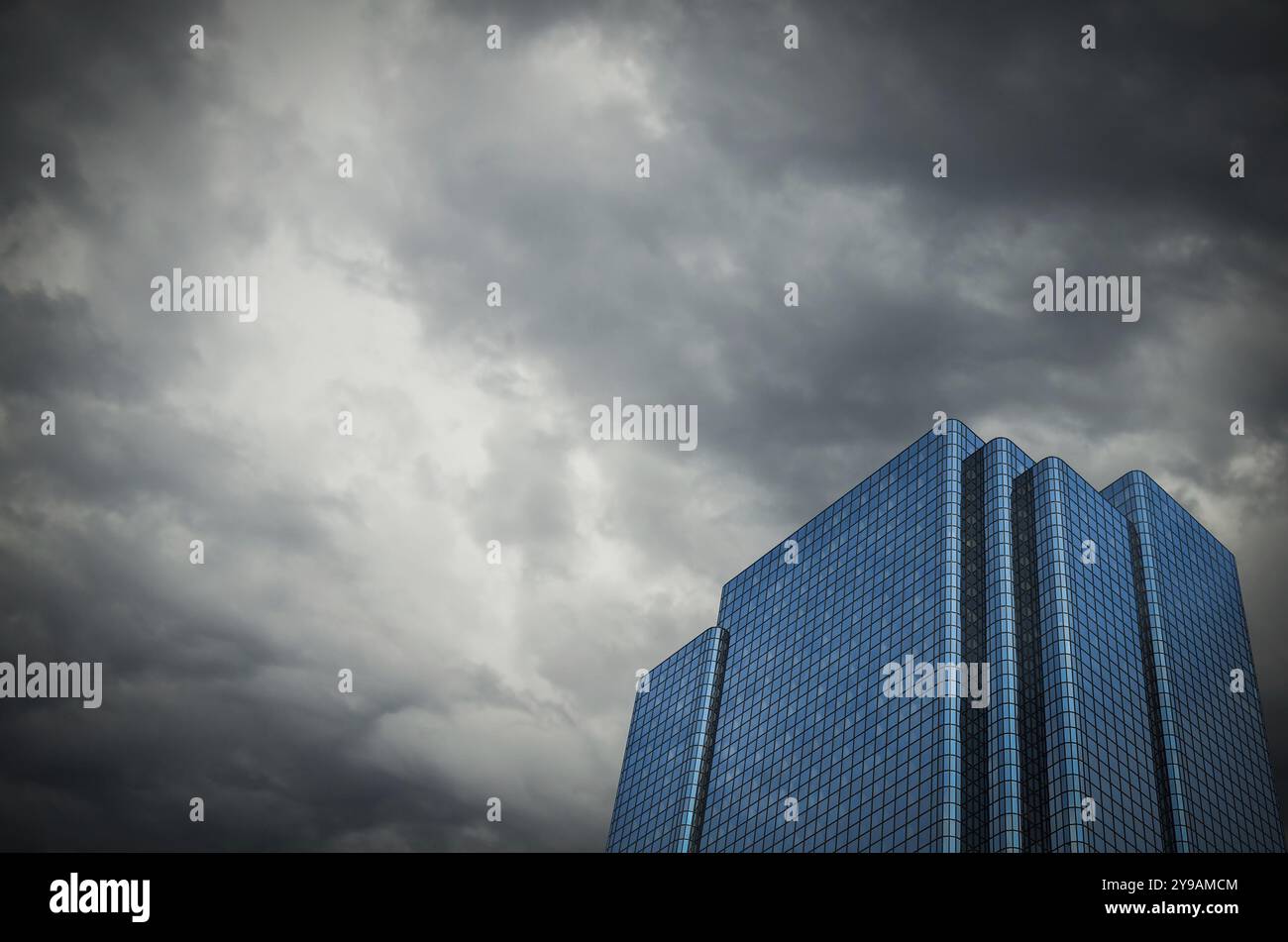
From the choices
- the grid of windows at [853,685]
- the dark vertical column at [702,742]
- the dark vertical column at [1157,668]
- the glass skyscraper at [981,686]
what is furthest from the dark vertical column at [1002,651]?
the dark vertical column at [702,742]

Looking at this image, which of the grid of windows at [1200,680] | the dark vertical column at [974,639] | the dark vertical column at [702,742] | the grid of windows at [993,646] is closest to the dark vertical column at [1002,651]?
the grid of windows at [993,646]

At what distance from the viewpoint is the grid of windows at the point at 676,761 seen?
551ft

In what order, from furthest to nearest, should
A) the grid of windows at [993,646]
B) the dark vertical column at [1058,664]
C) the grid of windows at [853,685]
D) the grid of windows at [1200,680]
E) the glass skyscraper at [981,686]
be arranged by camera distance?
the grid of windows at [1200,680] → the grid of windows at [853,685] → the glass skyscraper at [981,686] → the grid of windows at [993,646] → the dark vertical column at [1058,664]

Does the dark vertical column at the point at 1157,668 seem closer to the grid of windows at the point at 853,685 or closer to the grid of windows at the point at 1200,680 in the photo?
the grid of windows at the point at 1200,680

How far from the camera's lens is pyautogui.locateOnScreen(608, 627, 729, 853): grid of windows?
168 m

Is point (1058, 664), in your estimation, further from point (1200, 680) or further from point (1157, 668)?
point (1200, 680)

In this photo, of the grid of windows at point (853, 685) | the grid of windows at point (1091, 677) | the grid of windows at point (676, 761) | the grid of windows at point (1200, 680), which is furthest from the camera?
the grid of windows at point (676, 761)

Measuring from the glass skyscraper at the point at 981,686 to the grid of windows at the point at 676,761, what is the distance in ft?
1.87

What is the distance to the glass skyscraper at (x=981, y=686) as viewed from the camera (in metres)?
116

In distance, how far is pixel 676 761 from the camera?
178375mm

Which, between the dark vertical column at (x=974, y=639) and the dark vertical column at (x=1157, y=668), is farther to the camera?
the dark vertical column at (x=1157, y=668)
